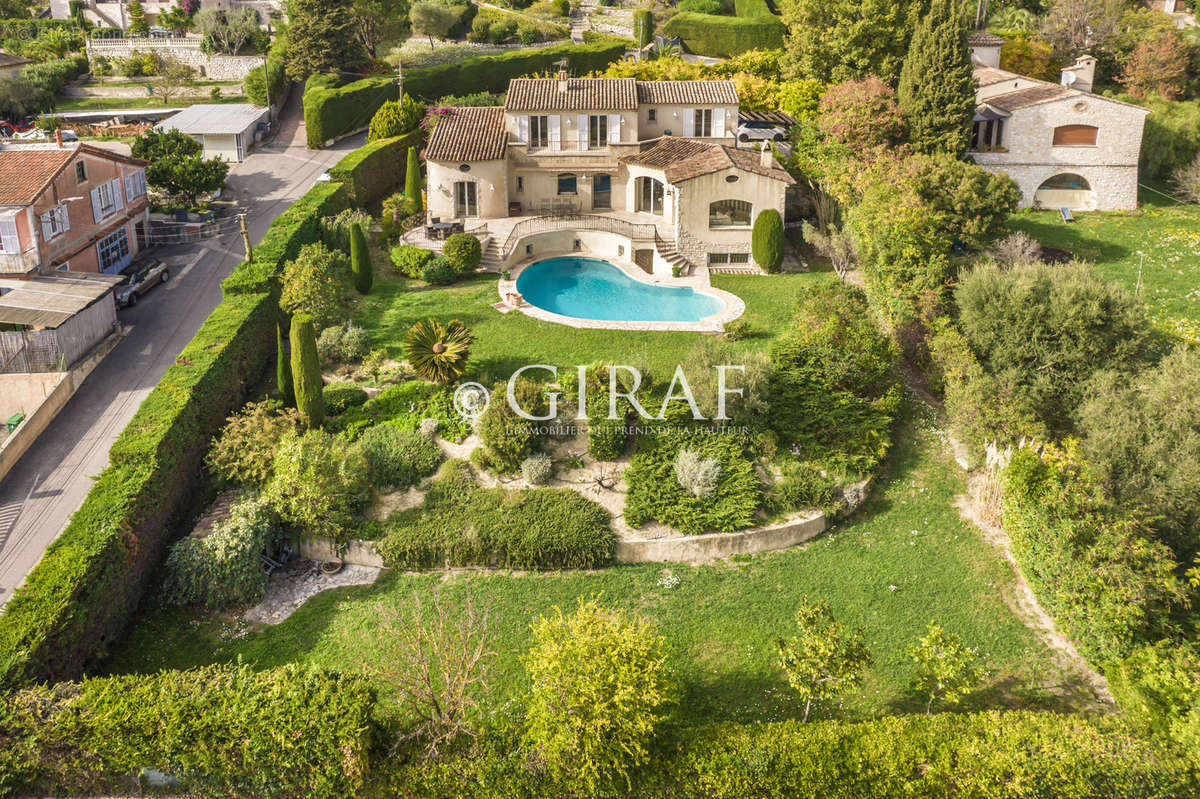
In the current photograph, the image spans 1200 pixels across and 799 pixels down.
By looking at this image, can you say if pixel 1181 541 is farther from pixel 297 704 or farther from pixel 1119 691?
pixel 297 704

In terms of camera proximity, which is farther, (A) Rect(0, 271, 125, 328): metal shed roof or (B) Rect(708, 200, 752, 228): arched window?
(B) Rect(708, 200, 752, 228): arched window

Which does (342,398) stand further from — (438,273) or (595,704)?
(595,704)

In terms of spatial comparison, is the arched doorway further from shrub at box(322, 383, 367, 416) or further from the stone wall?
the stone wall

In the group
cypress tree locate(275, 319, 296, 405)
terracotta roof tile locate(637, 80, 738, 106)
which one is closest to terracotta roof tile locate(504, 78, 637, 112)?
terracotta roof tile locate(637, 80, 738, 106)

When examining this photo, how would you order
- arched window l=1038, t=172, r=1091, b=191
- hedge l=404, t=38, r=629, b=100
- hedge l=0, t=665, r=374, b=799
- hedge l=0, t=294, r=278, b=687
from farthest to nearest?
hedge l=404, t=38, r=629, b=100
arched window l=1038, t=172, r=1091, b=191
hedge l=0, t=294, r=278, b=687
hedge l=0, t=665, r=374, b=799

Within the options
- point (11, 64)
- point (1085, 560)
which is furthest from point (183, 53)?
point (1085, 560)

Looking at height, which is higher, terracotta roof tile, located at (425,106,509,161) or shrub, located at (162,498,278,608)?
terracotta roof tile, located at (425,106,509,161)
